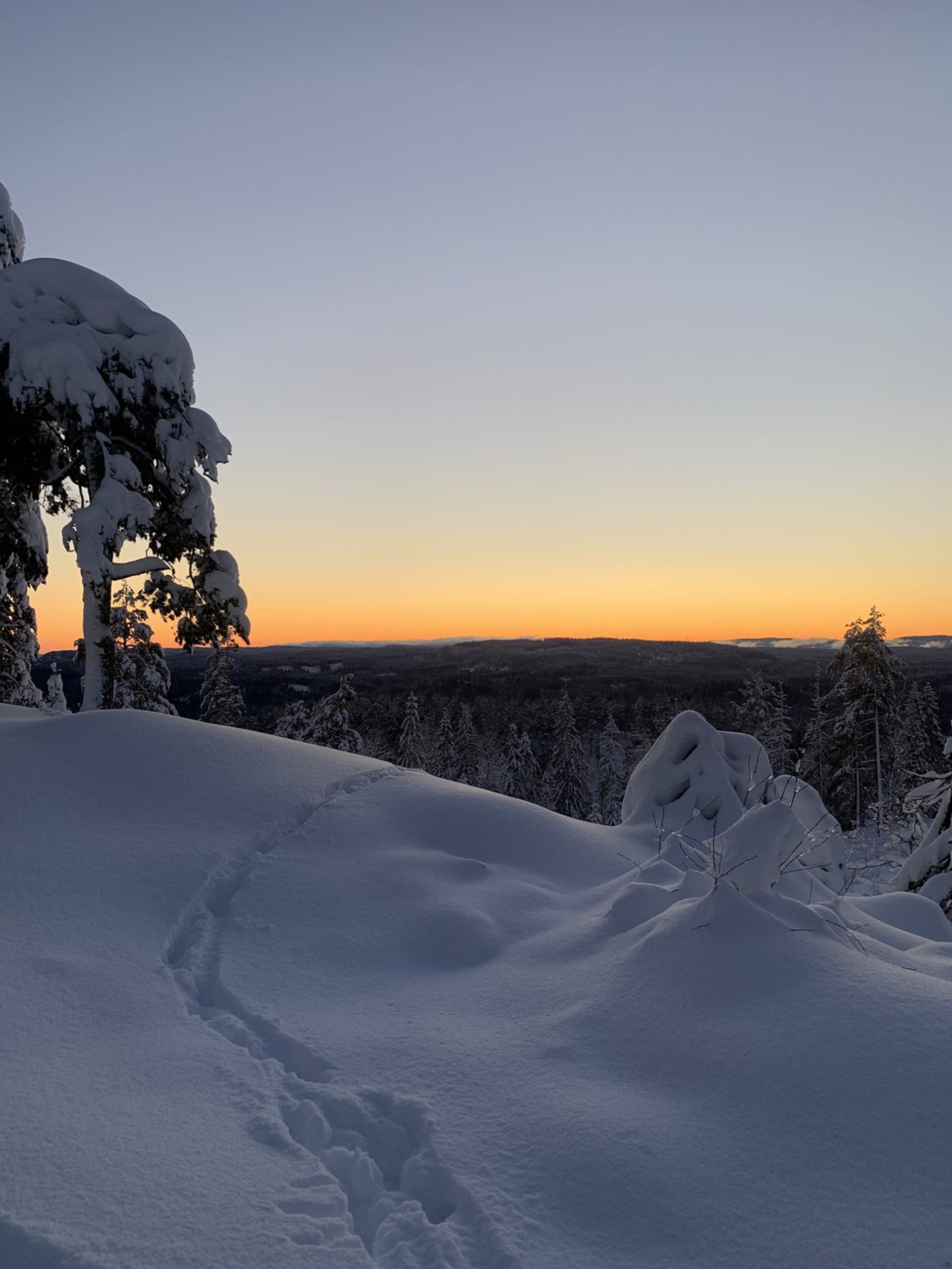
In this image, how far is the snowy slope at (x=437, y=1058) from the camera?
8.57 ft

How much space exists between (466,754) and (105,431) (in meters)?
48.8

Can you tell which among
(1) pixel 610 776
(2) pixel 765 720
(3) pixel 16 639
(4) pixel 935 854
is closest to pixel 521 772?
(1) pixel 610 776

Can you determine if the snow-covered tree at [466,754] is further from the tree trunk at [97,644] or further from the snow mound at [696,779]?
the snow mound at [696,779]

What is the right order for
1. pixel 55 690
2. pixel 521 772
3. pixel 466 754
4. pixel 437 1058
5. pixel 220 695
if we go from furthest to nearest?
pixel 466 754 < pixel 521 772 < pixel 220 695 < pixel 55 690 < pixel 437 1058

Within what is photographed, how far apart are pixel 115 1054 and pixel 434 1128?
1.64 m

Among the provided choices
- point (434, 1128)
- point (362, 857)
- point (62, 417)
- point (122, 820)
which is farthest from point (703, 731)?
point (62, 417)

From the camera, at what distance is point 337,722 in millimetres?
29359

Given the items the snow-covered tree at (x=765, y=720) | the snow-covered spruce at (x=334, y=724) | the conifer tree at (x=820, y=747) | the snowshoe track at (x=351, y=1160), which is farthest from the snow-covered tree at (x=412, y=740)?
the snowshoe track at (x=351, y=1160)

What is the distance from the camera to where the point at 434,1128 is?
10.5 feet

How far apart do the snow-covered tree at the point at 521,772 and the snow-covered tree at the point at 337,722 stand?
91.1ft

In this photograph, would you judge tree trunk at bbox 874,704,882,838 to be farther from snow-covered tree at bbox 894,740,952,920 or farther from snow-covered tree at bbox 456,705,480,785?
snow-covered tree at bbox 456,705,480,785

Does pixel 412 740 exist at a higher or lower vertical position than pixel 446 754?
higher

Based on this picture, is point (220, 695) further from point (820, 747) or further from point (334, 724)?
point (820, 747)

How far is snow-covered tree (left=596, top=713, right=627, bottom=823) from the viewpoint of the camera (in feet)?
184
